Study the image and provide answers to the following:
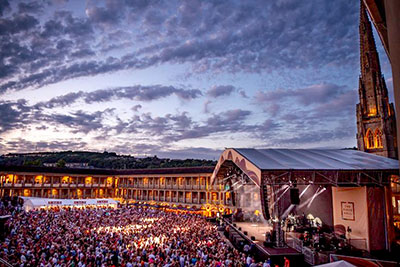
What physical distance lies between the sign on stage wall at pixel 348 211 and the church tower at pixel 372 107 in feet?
76.5

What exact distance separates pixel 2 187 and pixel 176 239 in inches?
1710

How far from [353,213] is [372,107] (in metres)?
28.1

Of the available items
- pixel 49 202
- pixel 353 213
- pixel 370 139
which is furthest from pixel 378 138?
pixel 49 202

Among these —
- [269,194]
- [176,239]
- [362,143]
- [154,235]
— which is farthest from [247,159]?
[362,143]

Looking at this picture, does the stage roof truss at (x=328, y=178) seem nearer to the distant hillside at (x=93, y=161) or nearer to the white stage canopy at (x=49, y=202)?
the white stage canopy at (x=49, y=202)

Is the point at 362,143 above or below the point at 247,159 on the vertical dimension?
above

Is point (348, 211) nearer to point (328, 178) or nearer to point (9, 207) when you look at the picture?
point (328, 178)

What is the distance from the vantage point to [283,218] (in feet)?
84.4

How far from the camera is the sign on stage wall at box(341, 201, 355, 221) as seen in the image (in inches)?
721

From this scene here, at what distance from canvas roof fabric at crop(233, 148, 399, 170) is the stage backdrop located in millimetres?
1812

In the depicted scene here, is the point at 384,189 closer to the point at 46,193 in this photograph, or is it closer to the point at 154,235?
the point at 154,235

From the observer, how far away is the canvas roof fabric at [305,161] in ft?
50.8

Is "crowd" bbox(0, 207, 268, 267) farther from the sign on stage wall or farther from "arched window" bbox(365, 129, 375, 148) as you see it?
"arched window" bbox(365, 129, 375, 148)

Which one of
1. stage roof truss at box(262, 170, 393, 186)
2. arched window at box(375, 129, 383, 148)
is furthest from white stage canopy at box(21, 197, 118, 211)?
arched window at box(375, 129, 383, 148)
